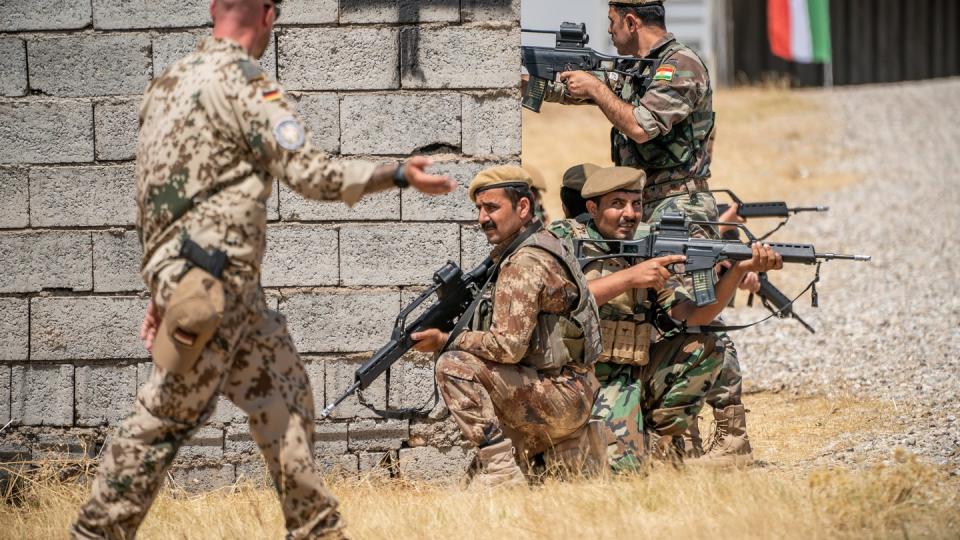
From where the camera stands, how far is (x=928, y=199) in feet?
46.7

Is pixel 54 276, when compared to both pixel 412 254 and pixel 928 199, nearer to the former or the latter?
pixel 412 254

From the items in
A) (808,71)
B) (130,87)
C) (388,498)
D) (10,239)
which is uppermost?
(808,71)

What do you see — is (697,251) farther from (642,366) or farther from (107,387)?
(107,387)

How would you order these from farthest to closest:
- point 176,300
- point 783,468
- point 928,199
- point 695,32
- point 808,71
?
point 808,71 < point 695,32 < point 928,199 < point 783,468 < point 176,300

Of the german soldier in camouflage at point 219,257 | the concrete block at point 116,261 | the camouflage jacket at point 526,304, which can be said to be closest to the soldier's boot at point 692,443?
the camouflage jacket at point 526,304

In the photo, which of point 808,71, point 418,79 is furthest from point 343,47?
point 808,71

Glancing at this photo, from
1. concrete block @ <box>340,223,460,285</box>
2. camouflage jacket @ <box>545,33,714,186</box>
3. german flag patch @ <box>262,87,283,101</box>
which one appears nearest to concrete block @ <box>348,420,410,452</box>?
concrete block @ <box>340,223,460,285</box>

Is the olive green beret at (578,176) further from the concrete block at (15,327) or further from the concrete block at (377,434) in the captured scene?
the concrete block at (15,327)

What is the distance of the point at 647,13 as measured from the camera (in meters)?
5.88

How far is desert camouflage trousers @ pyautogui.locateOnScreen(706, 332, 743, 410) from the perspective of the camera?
584 cm

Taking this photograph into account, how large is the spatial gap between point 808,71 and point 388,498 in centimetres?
1891

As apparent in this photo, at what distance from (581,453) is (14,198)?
2868 millimetres

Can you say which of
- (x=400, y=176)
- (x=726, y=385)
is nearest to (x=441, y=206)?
(x=726, y=385)

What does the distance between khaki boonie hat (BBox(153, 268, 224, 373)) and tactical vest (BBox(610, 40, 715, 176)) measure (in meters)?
2.78
